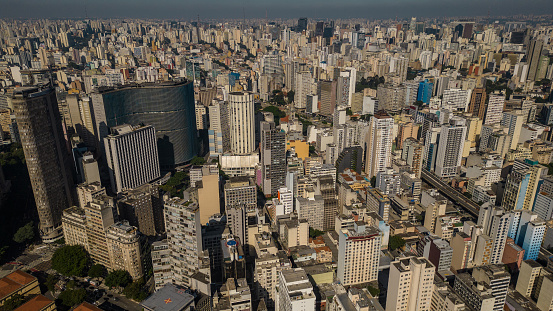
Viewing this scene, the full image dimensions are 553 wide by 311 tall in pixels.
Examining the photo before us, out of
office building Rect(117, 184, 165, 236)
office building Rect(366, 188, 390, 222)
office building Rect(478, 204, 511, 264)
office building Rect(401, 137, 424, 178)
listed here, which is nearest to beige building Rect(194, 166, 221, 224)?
office building Rect(117, 184, 165, 236)

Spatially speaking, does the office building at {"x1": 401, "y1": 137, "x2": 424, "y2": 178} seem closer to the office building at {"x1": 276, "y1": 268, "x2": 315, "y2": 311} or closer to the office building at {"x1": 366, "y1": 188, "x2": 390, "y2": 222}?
the office building at {"x1": 366, "y1": 188, "x2": 390, "y2": 222}

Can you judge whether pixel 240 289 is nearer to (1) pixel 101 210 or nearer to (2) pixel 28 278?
(1) pixel 101 210

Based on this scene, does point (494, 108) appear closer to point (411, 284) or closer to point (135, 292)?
point (411, 284)

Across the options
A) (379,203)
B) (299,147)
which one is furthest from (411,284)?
(299,147)

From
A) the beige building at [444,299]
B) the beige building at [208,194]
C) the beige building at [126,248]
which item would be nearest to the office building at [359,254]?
the beige building at [444,299]

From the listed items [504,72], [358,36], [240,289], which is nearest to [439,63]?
[504,72]

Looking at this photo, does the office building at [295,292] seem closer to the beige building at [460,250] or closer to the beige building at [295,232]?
the beige building at [295,232]
